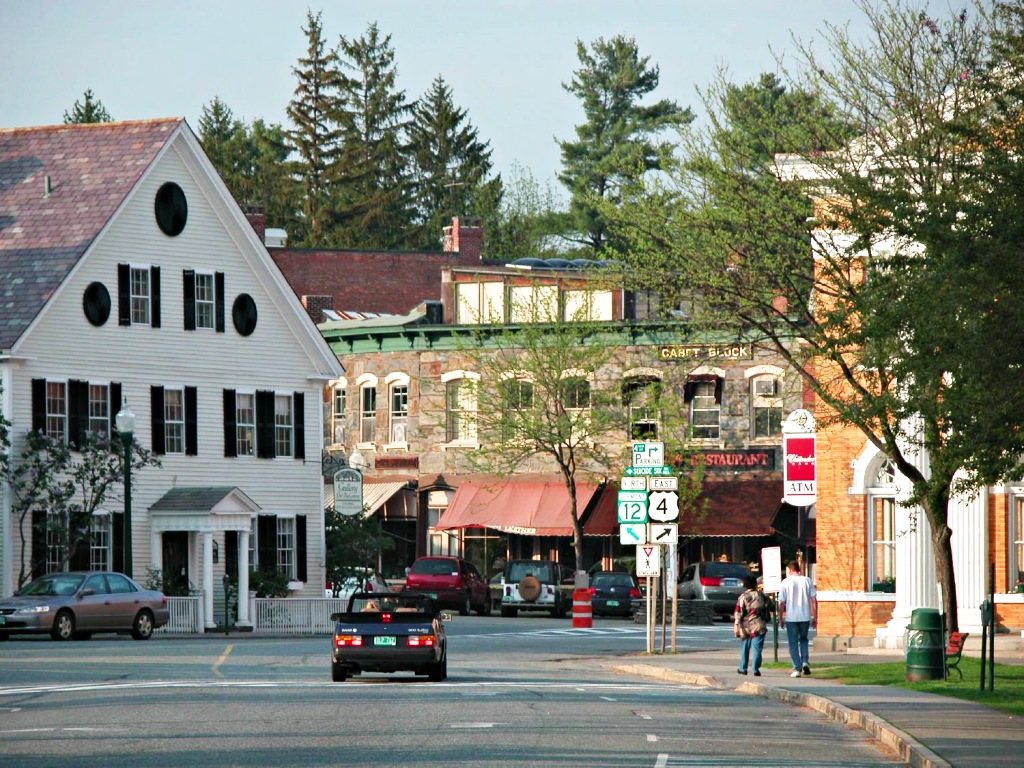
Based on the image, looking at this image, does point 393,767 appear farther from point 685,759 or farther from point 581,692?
point 581,692

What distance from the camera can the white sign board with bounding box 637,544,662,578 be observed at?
33.3 metres

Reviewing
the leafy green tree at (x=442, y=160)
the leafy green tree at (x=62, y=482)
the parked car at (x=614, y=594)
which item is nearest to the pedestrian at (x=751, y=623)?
the leafy green tree at (x=62, y=482)

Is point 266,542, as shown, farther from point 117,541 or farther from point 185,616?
point 185,616

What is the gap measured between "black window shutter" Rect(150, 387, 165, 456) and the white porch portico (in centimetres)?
118

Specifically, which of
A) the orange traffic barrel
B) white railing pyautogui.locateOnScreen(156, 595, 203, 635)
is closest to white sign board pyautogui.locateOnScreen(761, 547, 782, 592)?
white railing pyautogui.locateOnScreen(156, 595, 203, 635)

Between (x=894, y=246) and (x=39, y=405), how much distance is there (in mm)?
27256

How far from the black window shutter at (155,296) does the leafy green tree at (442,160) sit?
52016 millimetres

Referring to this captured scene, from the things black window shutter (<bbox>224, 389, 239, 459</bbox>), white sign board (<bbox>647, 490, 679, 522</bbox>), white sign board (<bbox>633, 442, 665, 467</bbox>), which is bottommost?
white sign board (<bbox>647, 490, 679, 522</bbox>)

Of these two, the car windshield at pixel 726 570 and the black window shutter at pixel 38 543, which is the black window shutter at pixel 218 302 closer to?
the black window shutter at pixel 38 543

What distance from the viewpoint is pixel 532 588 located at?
2098 inches

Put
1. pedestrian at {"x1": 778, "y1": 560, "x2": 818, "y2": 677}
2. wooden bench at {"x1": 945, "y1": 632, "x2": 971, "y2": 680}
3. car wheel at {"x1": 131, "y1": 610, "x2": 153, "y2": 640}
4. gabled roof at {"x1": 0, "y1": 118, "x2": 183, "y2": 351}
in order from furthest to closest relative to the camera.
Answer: gabled roof at {"x1": 0, "y1": 118, "x2": 183, "y2": 351} → car wheel at {"x1": 131, "y1": 610, "x2": 153, "y2": 640} → pedestrian at {"x1": 778, "y1": 560, "x2": 818, "y2": 677} → wooden bench at {"x1": 945, "y1": 632, "x2": 971, "y2": 680}

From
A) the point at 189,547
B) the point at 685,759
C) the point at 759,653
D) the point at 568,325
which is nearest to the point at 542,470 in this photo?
the point at 568,325

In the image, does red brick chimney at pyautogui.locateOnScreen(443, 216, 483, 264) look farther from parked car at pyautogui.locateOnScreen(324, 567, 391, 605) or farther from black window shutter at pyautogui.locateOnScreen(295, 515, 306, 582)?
black window shutter at pyautogui.locateOnScreen(295, 515, 306, 582)

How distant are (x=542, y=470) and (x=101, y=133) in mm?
20445
